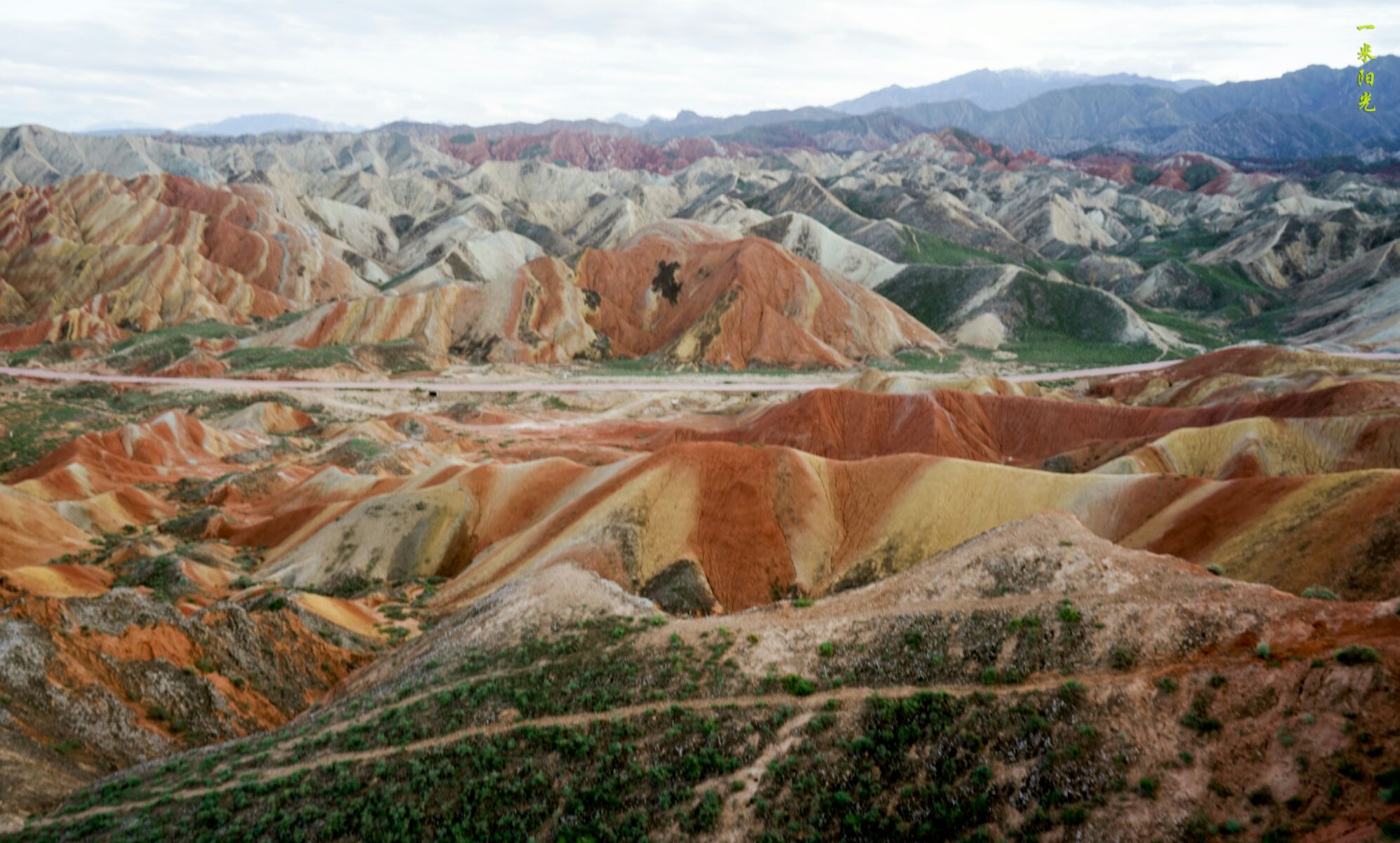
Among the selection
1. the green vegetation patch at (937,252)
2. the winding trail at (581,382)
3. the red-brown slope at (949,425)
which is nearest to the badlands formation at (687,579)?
the red-brown slope at (949,425)

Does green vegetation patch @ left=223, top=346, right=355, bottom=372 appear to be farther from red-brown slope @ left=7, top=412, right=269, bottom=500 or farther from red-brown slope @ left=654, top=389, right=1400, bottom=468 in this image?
red-brown slope @ left=654, top=389, right=1400, bottom=468

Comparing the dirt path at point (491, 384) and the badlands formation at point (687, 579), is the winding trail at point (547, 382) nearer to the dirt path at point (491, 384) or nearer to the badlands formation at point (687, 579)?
the dirt path at point (491, 384)

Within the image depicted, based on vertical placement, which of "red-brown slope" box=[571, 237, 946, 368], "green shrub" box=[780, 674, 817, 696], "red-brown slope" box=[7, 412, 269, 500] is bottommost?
"red-brown slope" box=[7, 412, 269, 500]

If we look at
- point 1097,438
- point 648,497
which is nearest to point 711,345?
point 1097,438

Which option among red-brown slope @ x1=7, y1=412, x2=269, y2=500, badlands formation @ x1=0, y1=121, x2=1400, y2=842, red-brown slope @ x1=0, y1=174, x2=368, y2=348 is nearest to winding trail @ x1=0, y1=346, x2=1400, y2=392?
badlands formation @ x1=0, y1=121, x2=1400, y2=842

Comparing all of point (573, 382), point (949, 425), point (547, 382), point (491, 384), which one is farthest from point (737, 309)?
point (949, 425)

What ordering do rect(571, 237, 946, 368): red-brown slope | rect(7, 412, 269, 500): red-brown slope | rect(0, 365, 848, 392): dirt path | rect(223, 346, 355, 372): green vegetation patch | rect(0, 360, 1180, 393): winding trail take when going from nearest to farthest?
rect(7, 412, 269, 500): red-brown slope < rect(0, 365, 848, 392): dirt path < rect(0, 360, 1180, 393): winding trail < rect(223, 346, 355, 372): green vegetation patch < rect(571, 237, 946, 368): red-brown slope
